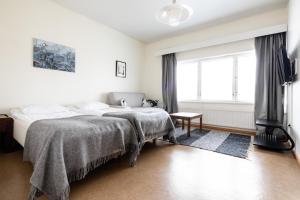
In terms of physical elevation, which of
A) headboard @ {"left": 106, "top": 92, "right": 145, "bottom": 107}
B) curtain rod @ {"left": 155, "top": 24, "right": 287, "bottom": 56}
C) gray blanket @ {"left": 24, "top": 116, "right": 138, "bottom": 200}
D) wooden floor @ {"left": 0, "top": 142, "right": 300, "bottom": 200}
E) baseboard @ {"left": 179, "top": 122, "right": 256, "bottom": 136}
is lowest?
wooden floor @ {"left": 0, "top": 142, "right": 300, "bottom": 200}

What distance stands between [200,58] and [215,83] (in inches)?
31.2

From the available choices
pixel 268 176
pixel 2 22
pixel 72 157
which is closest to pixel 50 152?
pixel 72 157

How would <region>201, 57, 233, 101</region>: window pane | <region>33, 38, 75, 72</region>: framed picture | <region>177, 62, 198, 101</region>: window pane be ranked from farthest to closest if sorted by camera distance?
<region>177, 62, 198, 101</region>: window pane → <region>201, 57, 233, 101</region>: window pane → <region>33, 38, 75, 72</region>: framed picture

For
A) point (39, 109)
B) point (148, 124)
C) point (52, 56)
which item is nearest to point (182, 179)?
point (148, 124)

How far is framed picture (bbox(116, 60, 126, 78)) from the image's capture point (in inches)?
182

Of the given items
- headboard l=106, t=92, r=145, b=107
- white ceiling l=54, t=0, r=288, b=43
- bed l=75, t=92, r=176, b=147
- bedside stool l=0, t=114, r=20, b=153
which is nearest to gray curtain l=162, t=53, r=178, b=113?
headboard l=106, t=92, r=145, b=107

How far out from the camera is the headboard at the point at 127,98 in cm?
421

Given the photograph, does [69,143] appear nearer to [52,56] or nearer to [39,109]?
[39,109]

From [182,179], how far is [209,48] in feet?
11.6

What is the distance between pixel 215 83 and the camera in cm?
439

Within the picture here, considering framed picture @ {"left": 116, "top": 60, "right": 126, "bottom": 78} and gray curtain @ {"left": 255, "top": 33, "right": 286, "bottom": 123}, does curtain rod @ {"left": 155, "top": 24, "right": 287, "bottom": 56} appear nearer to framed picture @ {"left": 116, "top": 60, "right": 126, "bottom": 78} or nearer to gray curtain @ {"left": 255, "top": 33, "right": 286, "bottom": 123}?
gray curtain @ {"left": 255, "top": 33, "right": 286, "bottom": 123}

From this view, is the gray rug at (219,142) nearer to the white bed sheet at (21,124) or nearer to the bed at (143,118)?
the bed at (143,118)

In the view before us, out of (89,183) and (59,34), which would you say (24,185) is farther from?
(59,34)

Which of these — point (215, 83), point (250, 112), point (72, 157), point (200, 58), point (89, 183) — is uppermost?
point (200, 58)
